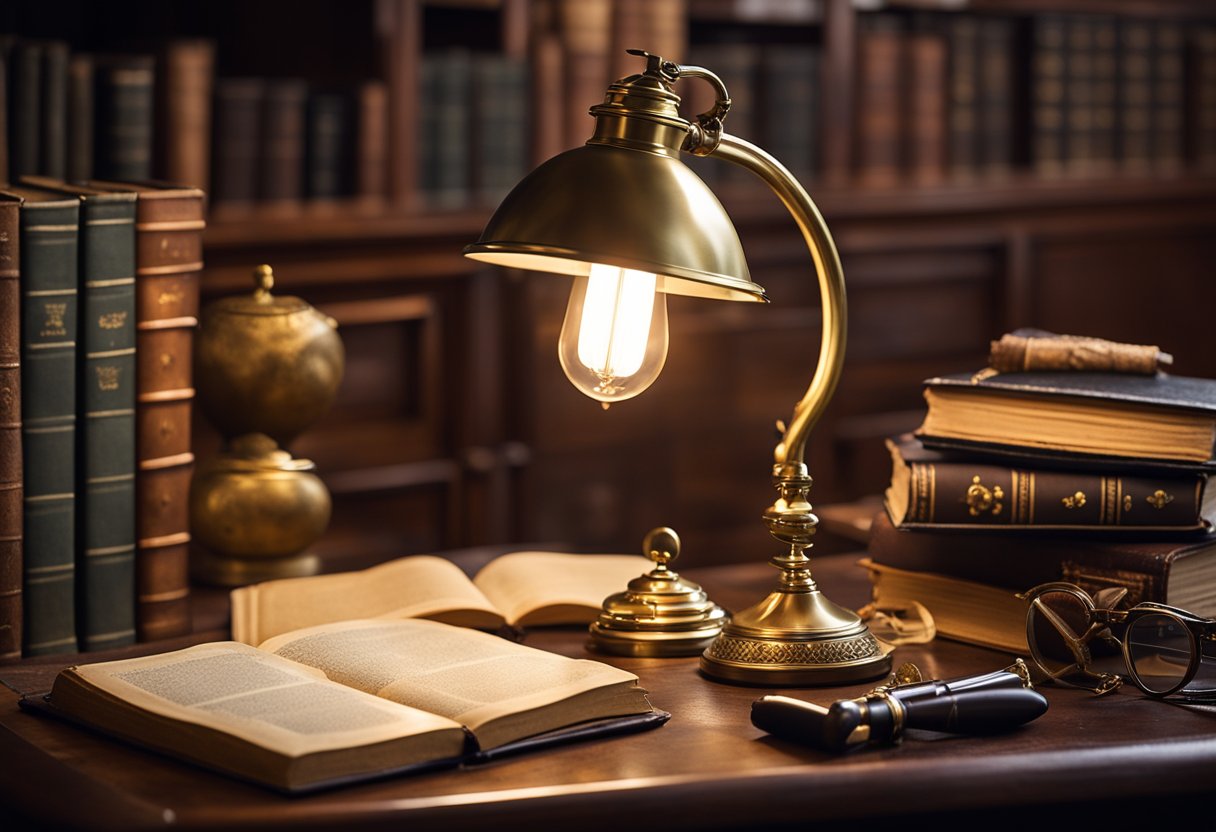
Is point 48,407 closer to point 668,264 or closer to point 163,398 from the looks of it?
point 163,398

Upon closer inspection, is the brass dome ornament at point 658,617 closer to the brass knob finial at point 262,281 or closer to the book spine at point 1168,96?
the brass knob finial at point 262,281

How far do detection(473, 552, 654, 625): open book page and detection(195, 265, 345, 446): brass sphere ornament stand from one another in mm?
278

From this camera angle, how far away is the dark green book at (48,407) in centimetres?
149

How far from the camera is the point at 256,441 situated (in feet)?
5.83

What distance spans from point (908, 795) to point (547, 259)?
1.71 feet

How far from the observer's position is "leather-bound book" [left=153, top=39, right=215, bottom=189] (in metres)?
2.78

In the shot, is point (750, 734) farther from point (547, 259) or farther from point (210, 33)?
point (210, 33)

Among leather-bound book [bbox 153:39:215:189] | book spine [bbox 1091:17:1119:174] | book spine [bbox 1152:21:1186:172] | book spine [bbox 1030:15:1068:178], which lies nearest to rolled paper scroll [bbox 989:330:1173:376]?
leather-bound book [bbox 153:39:215:189]

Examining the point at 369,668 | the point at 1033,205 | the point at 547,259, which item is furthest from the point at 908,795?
the point at 1033,205

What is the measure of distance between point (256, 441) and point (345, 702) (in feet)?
2.23

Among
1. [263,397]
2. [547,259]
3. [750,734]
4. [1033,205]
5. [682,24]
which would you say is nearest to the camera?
[750,734]

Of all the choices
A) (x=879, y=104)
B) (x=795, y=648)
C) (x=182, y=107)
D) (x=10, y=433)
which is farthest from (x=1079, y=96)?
(x=10, y=433)

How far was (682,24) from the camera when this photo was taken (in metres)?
3.41

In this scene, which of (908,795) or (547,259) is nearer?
(908,795)
